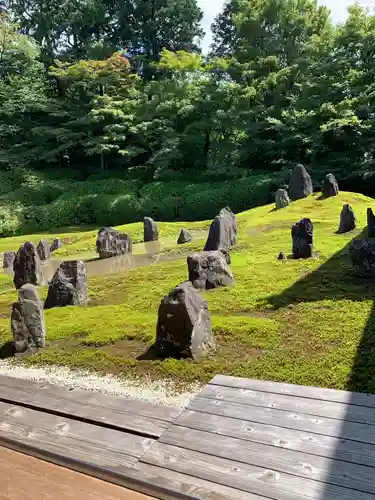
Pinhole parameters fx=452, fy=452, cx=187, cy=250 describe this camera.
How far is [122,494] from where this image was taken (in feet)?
8.73

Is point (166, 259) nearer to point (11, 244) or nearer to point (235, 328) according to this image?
point (235, 328)

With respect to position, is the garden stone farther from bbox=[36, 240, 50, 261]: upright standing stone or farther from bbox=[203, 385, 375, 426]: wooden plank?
bbox=[203, 385, 375, 426]: wooden plank

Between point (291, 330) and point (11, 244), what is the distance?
60.4 feet

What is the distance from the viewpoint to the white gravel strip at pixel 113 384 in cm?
526

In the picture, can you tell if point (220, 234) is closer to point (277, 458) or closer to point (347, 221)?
point (347, 221)

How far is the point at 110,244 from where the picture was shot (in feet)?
52.0

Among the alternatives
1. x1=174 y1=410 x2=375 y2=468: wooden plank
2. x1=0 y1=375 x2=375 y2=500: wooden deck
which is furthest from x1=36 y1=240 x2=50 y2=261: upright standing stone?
x1=174 y1=410 x2=375 y2=468: wooden plank

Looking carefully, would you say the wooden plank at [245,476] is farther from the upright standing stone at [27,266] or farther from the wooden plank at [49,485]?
the upright standing stone at [27,266]

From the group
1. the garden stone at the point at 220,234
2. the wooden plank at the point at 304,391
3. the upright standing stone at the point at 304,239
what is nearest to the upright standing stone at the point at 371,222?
the upright standing stone at the point at 304,239

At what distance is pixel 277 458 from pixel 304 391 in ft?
3.54

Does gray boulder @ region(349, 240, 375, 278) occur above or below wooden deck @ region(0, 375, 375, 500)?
above

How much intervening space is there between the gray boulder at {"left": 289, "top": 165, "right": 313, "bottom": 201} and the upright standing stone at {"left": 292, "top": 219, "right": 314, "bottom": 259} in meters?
12.4

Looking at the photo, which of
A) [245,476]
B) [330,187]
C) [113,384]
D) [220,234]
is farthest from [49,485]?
[330,187]

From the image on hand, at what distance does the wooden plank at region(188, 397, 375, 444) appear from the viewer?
3.34 meters
